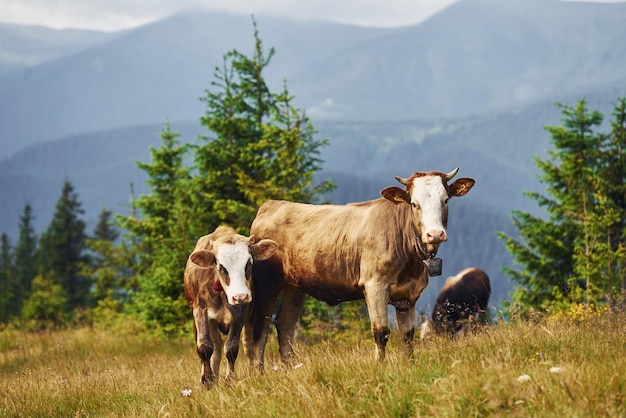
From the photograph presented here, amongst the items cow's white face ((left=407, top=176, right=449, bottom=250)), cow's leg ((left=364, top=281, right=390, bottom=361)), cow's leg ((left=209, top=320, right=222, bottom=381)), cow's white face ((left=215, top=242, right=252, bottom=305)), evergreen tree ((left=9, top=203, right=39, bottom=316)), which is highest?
cow's white face ((left=407, top=176, right=449, bottom=250))

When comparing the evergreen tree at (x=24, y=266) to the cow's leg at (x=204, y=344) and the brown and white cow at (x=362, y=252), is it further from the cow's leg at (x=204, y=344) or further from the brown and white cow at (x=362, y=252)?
the cow's leg at (x=204, y=344)

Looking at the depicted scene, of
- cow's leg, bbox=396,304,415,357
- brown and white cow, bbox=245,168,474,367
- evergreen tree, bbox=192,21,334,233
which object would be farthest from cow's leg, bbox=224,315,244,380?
evergreen tree, bbox=192,21,334,233

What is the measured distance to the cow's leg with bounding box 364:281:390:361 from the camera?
7781 millimetres

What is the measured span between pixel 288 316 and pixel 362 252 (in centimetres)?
204

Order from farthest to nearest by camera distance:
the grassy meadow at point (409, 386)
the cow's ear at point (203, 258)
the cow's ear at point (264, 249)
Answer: the cow's ear at point (264, 249) → the cow's ear at point (203, 258) → the grassy meadow at point (409, 386)

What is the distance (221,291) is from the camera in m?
8.38

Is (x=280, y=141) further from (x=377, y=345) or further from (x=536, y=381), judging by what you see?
(x=536, y=381)

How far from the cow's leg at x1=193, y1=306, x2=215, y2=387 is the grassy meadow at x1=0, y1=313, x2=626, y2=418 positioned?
193 mm

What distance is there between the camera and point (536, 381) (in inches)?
206

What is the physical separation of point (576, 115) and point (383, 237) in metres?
15.6

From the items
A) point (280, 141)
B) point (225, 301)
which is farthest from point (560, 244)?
point (225, 301)

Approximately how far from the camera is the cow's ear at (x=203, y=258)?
847 cm

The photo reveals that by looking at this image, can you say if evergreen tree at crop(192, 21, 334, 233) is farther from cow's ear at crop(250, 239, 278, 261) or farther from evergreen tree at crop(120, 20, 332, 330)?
cow's ear at crop(250, 239, 278, 261)

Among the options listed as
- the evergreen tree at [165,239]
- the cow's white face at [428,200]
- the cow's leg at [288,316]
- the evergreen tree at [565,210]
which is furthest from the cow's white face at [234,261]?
the evergreen tree at [565,210]
